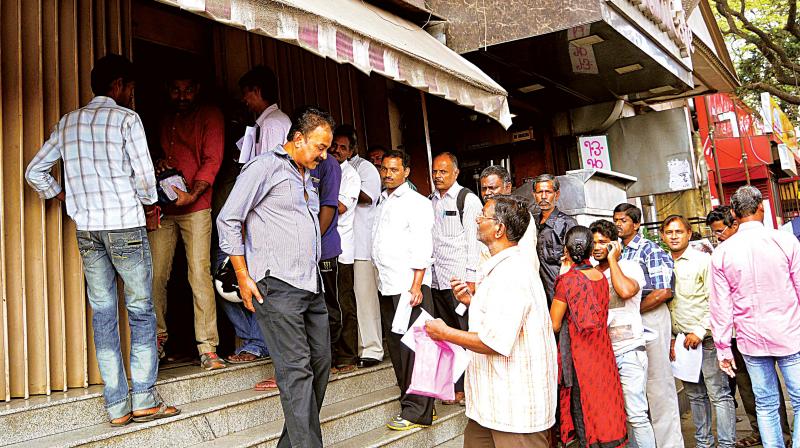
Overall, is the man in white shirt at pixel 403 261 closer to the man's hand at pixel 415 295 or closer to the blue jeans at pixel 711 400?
the man's hand at pixel 415 295

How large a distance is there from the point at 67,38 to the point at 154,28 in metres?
1.72

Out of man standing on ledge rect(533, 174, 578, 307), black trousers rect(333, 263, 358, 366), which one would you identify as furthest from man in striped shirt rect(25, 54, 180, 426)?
man standing on ledge rect(533, 174, 578, 307)

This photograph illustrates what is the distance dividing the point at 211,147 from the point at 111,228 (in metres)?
1.41

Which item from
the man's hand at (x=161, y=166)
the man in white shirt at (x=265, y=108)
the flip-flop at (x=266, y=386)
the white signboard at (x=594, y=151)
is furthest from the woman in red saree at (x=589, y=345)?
the white signboard at (x=594, y=151)

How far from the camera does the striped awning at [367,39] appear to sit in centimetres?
342

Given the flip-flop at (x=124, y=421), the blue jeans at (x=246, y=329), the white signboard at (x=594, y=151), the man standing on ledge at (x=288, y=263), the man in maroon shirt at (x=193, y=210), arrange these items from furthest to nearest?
the white signboard at (x=594, y=151) < the blue jeans at (x=246, y=329) < the man in maroon shirt at (x=193, y=210) < the flip-flop at (x=124, y=421) < the man standing on ledge at (x=288, y=263)

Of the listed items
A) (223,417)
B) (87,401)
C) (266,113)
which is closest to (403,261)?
(266,113)

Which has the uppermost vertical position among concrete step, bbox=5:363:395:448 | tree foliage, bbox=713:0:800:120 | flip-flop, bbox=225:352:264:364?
tree foliage, bbox=713:0:800:120

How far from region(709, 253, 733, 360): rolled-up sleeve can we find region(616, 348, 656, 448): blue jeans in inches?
21.7

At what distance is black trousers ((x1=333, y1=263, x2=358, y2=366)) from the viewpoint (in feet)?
17.3

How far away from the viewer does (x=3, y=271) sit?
12.6ft

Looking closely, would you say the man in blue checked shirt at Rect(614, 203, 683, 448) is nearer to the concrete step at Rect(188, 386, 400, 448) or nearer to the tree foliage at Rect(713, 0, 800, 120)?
the concrete step at Rect(188, 386, 400, 448)

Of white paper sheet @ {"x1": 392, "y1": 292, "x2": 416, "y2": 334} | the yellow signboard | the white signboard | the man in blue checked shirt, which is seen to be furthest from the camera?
the yellow signboard

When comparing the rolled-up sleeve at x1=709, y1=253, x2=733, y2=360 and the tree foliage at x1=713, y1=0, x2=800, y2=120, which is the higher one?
the tree foliage at x1=713, y1=0, x2=800, y2=120
